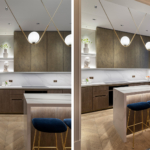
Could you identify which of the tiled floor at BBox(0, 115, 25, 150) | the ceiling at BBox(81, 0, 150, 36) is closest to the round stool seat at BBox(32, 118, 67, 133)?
the tiled floor at BBox(0, 115, 25, 150)

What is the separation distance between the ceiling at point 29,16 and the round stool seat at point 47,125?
0.61m

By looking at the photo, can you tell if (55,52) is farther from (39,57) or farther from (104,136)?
(104,136)

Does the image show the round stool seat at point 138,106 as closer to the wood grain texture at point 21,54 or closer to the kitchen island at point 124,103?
the kitchen island at point 124,103

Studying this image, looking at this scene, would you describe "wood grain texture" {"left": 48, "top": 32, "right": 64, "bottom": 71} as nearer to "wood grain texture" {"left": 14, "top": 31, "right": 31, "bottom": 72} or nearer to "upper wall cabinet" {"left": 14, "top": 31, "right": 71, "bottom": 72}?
"upper wall cabinet" {"left": 14, "top": 31, "right": 71, "bottom": 72}

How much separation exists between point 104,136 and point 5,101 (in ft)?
4.76

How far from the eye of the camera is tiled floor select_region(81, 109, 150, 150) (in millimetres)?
1639

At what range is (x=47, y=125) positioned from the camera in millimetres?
933

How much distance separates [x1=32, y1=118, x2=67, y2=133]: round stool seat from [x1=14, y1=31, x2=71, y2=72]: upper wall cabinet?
1.20 ft

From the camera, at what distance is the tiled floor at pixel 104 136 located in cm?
164

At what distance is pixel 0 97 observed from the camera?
0.79 meters

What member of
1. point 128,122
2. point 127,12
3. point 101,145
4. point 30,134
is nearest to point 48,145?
point 30,134

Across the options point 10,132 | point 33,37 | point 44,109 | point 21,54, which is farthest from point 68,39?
point 10,132

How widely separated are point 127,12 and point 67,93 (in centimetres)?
200

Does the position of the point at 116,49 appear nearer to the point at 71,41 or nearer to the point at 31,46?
the point at 71,41
